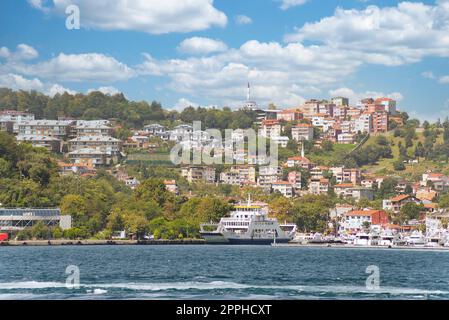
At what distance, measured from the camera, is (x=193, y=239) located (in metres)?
47.8

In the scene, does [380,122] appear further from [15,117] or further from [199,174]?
[15,117]

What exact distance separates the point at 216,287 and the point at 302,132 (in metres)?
64.6

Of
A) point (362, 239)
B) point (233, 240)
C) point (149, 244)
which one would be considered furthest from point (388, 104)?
point (149, 244)

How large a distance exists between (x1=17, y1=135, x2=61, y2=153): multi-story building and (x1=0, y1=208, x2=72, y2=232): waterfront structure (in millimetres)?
21107

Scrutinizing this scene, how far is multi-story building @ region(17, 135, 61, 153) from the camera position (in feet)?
221

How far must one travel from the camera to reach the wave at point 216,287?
17078 mm

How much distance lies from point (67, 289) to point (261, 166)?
53732 mm

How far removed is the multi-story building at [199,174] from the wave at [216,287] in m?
46.1

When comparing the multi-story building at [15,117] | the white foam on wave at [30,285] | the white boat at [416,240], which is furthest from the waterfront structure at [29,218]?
the multi-story building at [15,117]

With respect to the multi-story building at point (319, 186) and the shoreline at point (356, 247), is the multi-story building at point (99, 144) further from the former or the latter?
the shoreline at point (356, 247)

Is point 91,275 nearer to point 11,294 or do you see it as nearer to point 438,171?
point 11,294

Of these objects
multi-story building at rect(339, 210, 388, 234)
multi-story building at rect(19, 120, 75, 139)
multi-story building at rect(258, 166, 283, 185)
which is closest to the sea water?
multi-story building at rect(339, 210, 388, 234)

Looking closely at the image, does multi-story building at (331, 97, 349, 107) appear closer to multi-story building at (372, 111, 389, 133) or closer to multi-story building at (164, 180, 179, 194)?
multi-story building at (372, 111, 389, 133)

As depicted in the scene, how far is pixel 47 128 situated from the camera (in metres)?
73.5
